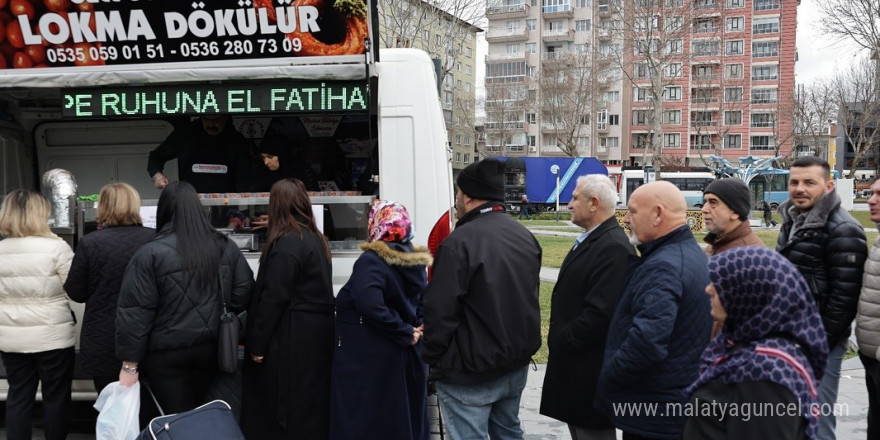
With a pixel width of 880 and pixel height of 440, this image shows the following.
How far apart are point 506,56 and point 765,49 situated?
88.1 ft

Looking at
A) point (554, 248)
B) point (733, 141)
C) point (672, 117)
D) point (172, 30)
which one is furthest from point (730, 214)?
point (733, 141)

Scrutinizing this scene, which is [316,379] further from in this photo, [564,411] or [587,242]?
[587,242]

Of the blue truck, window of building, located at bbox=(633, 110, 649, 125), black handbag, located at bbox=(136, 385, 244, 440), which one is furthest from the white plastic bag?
window of building, located at bbox=(633, 110, 649, 125)

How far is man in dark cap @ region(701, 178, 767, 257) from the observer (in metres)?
3.68

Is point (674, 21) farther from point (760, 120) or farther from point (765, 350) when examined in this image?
point (760, 120)

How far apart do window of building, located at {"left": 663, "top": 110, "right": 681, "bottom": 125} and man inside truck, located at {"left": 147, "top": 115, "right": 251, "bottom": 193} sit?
2557 inches

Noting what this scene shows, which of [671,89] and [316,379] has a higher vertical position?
[671,89]

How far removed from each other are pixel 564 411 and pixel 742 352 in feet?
4.50

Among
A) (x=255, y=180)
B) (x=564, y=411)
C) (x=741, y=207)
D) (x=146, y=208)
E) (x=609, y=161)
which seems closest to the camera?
(x=564, y=411)

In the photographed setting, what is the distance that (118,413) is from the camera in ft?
11.7

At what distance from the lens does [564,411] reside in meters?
3.25

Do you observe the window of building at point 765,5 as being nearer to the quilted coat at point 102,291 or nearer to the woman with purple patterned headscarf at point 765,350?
the quilted coat at point 102,291

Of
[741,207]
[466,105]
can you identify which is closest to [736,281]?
[741,207]

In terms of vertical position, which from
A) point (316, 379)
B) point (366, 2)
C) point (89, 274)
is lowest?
point (316, 379)
